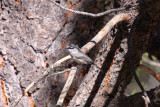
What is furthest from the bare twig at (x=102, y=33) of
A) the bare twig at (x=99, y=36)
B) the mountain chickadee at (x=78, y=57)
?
the mountain chickadee at (x=78, y=57)

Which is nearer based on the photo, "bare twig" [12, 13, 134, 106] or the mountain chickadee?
"bare twig" [12, 13, 134, 106]

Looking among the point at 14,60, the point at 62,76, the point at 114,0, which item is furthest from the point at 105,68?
the point at 14,60

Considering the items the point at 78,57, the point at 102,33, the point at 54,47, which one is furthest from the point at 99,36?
the point at 54,47

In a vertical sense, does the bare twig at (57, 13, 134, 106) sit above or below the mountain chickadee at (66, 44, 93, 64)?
above

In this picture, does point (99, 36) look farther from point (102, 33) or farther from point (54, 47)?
point (54, 47)

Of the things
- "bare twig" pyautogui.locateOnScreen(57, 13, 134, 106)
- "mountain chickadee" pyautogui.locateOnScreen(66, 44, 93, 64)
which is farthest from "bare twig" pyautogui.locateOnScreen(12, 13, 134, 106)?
"mountain chickadee" pyautogui.locateOnScreen(66, 44, 93, 64)

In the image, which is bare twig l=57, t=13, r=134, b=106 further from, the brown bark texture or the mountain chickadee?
the mountain chickadee

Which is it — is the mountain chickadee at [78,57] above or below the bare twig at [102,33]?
below

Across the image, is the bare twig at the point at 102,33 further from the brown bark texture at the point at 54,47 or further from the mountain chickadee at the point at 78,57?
the mountain chickadee at the point at 78,57

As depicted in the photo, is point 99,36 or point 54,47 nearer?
point 99,36
